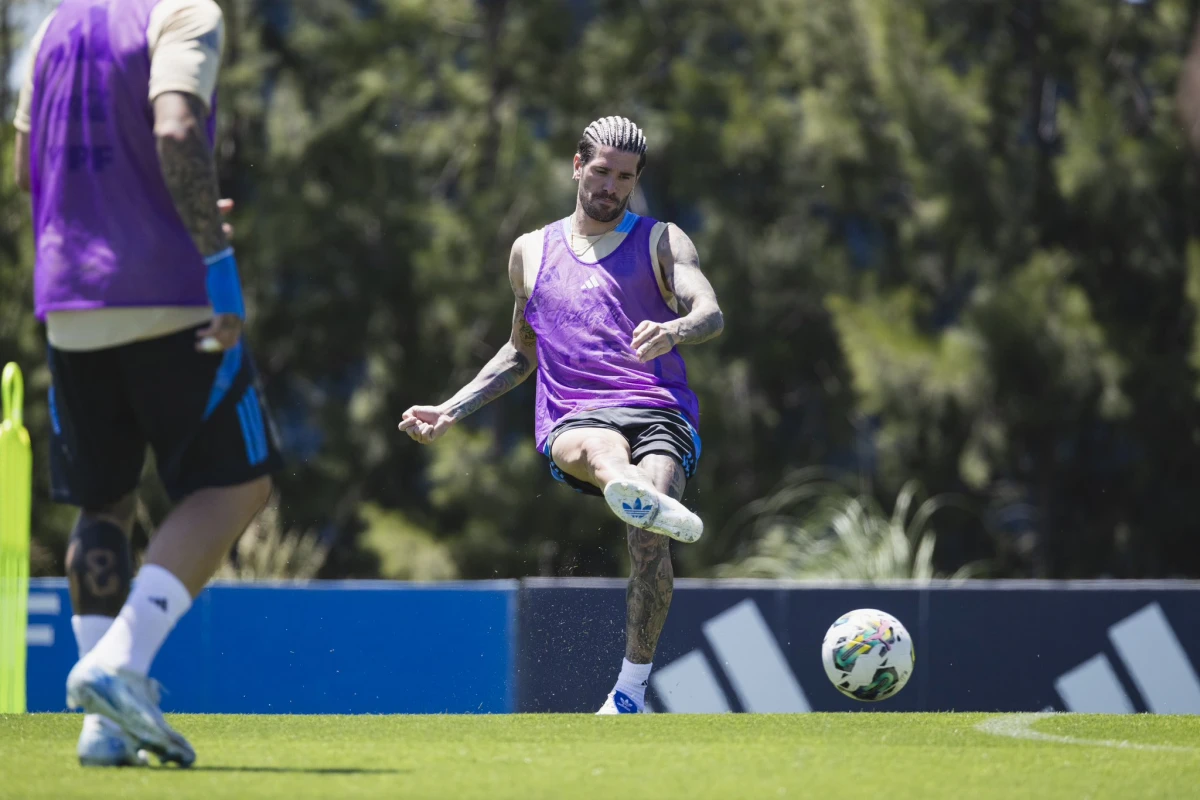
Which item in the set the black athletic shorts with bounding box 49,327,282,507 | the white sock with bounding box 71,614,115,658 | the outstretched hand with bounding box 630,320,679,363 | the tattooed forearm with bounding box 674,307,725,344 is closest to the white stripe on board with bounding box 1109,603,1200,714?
the tattooed forearm with bounding box 674,307,725,344

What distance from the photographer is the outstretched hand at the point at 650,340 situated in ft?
16.4

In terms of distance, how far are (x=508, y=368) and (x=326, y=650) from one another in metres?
3.09

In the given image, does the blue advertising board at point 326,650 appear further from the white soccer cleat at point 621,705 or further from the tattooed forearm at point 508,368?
the white soccer cleat at point 621,705

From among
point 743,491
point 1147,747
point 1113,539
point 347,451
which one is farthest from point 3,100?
point 1147,747

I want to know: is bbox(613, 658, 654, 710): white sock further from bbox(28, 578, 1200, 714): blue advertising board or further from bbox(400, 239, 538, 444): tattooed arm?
bbox(28, 578, 1200, 714): blue advertising board

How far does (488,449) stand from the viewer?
13.9 metres

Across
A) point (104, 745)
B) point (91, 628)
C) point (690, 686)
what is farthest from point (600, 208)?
point (690, 686)

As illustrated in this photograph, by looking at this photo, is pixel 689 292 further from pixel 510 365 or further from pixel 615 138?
pixel 510 365

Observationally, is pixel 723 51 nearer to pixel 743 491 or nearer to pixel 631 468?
pixel 743 491

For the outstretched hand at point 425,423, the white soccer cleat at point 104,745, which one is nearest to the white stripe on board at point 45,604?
the outstretched hand at point 425,423

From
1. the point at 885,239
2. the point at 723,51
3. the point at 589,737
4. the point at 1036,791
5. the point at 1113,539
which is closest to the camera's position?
the point at 1036,791

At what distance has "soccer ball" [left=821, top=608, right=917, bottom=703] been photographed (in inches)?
240

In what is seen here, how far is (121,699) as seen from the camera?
357 cm

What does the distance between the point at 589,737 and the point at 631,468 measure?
3.21 feet
